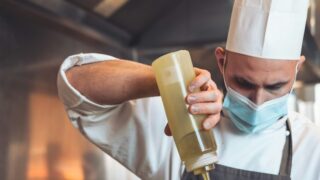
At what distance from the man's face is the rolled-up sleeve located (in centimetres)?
19

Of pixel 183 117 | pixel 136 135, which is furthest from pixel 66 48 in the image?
pixel 183 117

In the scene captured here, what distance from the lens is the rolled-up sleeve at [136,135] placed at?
103 centimetres

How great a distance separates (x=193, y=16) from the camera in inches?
89.7

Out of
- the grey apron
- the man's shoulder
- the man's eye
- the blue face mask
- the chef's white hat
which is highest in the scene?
the chef's white hat

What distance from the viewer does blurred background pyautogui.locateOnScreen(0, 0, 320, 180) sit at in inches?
60.1

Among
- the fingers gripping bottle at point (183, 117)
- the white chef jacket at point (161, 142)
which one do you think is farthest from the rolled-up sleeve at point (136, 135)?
the fingers gripping bottle at point (183, 117)

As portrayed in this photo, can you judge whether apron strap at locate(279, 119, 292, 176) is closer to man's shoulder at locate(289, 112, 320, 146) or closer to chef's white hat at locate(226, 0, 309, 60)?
man's shoulder at locate(289, 112, 320, 146)

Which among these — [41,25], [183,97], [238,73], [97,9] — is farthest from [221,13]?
[183,97]

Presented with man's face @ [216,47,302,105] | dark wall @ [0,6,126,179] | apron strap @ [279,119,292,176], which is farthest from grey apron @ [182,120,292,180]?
dark wall @ [0,6,126,179]

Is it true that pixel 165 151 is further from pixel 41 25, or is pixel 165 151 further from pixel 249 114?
pixel 41 25

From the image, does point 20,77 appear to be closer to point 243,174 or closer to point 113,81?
point 113,81

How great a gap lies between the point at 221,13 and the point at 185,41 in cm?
21

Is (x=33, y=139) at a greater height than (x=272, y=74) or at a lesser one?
lesser

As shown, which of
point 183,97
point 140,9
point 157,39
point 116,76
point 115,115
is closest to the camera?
point 183,97
